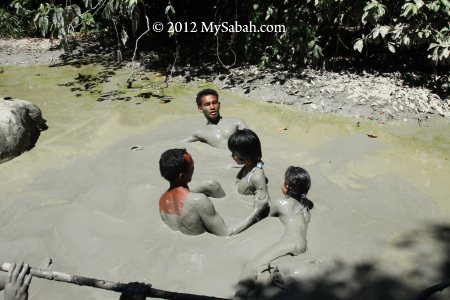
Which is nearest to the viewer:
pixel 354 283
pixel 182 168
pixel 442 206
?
pixel 354 283

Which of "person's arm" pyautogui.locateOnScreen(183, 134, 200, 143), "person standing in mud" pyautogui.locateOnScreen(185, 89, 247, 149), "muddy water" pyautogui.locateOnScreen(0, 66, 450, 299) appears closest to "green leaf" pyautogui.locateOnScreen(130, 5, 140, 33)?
"muddy water" pyautogui.locateOnScreen(0, 66, 450, 299)

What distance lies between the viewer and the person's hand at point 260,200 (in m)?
3.94

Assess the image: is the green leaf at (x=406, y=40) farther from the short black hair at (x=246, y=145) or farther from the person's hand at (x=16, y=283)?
the person's hand at (x=16, y=283)

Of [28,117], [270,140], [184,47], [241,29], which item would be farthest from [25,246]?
[184,47]

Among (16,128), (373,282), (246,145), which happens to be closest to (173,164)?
(246,145)

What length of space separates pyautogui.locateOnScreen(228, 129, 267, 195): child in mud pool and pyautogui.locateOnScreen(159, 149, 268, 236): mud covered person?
1.10 ft

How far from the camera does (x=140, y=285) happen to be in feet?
7.54

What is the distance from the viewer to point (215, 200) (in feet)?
14.2

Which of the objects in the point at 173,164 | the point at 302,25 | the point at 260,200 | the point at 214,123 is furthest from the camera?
the point at 302,25

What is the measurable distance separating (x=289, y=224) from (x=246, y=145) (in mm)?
863

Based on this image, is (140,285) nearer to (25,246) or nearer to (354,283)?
(354,283)

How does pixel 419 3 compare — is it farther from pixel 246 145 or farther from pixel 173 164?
pixel 173 164

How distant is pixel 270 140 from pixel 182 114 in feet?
5.69

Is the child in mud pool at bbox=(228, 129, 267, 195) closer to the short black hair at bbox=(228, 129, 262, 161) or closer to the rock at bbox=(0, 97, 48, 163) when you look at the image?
the short black hair at bbox=(228, 129, 262, 161)
